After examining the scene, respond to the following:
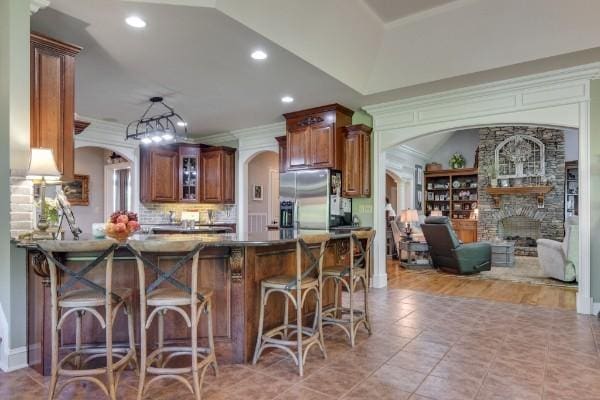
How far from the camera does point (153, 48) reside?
3621mm

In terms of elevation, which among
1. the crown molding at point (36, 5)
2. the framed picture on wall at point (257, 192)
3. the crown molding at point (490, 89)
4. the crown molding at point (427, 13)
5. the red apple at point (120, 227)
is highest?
the crown molding at point (427, 13)

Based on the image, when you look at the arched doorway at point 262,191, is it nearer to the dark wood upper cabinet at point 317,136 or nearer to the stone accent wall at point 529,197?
the dark wood upper cabinet at point 317,136

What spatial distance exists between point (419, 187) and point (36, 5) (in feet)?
34.3

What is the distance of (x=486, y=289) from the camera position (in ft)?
18.1

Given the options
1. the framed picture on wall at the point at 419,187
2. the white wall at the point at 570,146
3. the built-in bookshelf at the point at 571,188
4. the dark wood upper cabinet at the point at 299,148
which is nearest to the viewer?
the dark wood upper cabinet at the point at 299,148

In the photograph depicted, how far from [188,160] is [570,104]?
20.9 ft

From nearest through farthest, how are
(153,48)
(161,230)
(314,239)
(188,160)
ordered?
(314,239)
(153,48)
(161,230)
(188,160)

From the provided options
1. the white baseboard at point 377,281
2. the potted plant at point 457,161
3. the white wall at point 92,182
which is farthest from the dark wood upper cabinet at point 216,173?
the potted plant at point 457,161

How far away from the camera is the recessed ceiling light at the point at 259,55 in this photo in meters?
3.69

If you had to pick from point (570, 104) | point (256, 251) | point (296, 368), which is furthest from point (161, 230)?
point (570, 104)

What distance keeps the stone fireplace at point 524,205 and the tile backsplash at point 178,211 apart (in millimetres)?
7174

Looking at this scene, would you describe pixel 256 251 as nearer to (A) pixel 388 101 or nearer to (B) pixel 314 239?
(B) pixel 314 239

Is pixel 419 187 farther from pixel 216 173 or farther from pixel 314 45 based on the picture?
pixel 314 45

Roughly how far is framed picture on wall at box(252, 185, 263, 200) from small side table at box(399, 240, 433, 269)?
Answer: 11.1 feet
